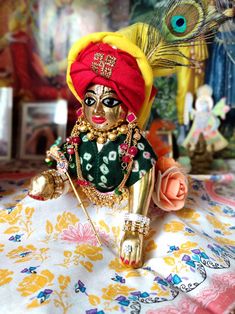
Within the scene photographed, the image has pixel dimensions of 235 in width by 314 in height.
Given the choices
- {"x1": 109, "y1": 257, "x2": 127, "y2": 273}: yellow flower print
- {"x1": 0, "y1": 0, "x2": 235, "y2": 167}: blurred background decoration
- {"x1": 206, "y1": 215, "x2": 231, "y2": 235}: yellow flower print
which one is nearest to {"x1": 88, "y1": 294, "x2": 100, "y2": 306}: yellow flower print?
{"x1": 109, "y1": 257, "x2": 127, "y2": 273}: yellow flower print

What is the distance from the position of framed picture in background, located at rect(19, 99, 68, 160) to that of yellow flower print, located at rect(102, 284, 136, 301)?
3.27ft

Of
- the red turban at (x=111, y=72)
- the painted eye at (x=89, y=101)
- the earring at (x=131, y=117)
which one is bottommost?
the earring at (x=131, y=117)

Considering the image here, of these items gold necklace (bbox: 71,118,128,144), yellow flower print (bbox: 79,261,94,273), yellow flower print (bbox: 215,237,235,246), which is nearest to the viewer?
yellow flower print (bbox: 79,261,94,273)

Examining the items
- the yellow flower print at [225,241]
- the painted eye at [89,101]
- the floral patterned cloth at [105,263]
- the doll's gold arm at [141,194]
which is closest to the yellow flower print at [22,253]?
the floral patterned cloth at [105,263]

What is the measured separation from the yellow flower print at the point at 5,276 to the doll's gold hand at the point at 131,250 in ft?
0.71

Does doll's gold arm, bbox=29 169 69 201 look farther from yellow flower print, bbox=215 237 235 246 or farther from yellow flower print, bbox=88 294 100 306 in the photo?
yellow flower print, bbox=215 237 235 246

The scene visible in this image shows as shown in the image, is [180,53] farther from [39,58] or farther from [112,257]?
[39,58]

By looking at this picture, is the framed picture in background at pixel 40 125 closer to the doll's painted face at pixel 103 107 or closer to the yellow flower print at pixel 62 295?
the doll's painted face at pixel 103 107

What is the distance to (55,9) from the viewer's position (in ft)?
5.51

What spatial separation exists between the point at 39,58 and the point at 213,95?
0.72 m

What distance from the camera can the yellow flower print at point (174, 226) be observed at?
0.95m

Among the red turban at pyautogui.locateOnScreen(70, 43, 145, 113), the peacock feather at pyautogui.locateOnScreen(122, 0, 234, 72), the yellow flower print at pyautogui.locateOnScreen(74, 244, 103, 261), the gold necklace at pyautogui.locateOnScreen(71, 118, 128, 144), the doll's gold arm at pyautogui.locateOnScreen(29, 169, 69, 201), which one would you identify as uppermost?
the peacock feather at pyautogui.locateOnScreen(122, 0, 234, 72)

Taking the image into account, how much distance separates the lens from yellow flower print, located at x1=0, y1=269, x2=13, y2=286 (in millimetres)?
735

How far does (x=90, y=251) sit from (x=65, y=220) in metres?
0.13
